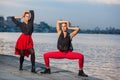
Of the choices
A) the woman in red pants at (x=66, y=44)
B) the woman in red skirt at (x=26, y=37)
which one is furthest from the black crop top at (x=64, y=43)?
the woman in red skirt at (x=26, y=37)

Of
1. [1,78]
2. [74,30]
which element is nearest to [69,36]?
[74,30]

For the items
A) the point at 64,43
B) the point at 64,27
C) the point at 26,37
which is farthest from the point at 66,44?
the point at 26,37

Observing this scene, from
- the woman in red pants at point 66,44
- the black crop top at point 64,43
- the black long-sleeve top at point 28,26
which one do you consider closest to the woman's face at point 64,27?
the woman in red pants at point 66,44

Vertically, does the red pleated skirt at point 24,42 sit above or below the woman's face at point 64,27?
below

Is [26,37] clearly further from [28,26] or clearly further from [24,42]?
[28,26]

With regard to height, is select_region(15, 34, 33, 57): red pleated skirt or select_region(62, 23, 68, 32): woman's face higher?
select_region(62, 23, 68, 32): woman's face

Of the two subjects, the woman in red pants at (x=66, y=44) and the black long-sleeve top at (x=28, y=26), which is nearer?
the woman in red pants at (x=66, y=44)

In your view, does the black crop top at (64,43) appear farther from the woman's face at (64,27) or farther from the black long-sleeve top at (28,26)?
the black long-sleeve top at (28,26)

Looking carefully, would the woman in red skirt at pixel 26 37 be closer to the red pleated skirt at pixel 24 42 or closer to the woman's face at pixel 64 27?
the red pleated skirt at pixel 24 42

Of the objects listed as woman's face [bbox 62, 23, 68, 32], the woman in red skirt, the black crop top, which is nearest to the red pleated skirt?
the woman in red skirt

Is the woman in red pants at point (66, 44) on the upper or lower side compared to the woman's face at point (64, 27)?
lower

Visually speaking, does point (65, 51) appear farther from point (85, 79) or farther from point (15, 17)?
point (15, 17)

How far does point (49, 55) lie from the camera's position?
13180 mm

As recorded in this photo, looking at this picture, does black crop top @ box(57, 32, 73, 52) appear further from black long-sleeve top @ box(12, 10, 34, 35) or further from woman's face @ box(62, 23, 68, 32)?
black long-sleeve top @ box(12, 10, 34, 35)
